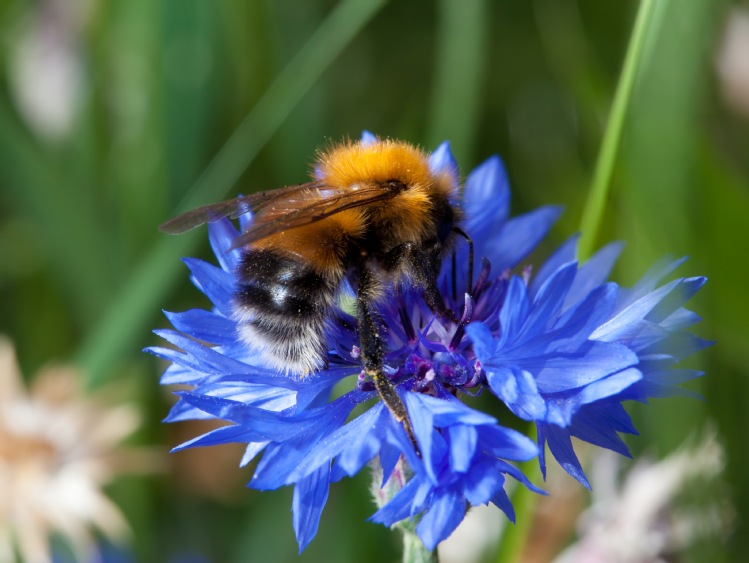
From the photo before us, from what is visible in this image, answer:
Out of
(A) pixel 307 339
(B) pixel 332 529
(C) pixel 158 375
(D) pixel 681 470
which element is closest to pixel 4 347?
(C) pixel 158 375

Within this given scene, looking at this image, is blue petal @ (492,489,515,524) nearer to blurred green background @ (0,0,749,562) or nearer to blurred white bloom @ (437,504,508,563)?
blurred green background @ (0,0,749,562)

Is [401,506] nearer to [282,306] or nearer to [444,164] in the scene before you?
[282,306]

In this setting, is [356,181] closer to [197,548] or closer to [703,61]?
[703,61]

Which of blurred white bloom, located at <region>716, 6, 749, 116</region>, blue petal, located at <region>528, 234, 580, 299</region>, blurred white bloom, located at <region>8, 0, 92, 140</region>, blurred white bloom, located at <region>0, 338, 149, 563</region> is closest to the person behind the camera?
blue petal, located at <region>528, 234, 580, 299</region>

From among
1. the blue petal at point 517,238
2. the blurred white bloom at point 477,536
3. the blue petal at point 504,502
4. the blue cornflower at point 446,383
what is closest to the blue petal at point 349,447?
the blue cornflower at point 446,383

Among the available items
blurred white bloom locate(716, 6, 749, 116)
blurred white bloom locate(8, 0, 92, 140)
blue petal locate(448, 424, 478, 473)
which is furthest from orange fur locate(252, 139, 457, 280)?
blurred white bloom locate(8, 0, 92, 140)

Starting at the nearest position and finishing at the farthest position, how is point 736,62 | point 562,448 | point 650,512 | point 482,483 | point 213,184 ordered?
1. point 482,483
2. point 562,448
3. point 650,512
4. point 213,184
5. point 736,62

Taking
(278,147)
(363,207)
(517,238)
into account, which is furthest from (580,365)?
(278,147)
